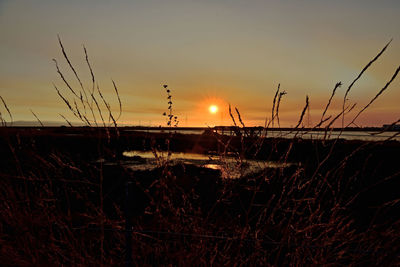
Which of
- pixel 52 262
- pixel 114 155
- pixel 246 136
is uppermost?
pixel 246 136

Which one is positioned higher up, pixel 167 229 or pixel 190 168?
pixel 167 229

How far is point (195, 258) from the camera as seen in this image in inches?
86.9

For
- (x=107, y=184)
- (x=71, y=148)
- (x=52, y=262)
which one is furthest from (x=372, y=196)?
(x=71, y=148)

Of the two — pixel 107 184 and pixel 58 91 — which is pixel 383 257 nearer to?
pixel 58 91

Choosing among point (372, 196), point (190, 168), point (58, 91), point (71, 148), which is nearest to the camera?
point (58, 91)

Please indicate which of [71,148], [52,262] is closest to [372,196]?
[52,262]

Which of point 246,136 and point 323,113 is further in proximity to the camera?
point 246,136

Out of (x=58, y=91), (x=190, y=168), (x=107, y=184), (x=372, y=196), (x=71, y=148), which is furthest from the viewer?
(x=71, y=148)

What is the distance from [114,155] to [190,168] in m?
17.7

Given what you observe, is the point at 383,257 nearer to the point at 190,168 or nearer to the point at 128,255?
the point at 128,255

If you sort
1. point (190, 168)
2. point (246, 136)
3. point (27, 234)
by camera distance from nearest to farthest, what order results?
point (246, 136)
point (27, 234)
point (190, 168)

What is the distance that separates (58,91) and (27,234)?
1.21 meters

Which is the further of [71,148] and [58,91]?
[71,148]

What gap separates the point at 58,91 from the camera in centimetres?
198
